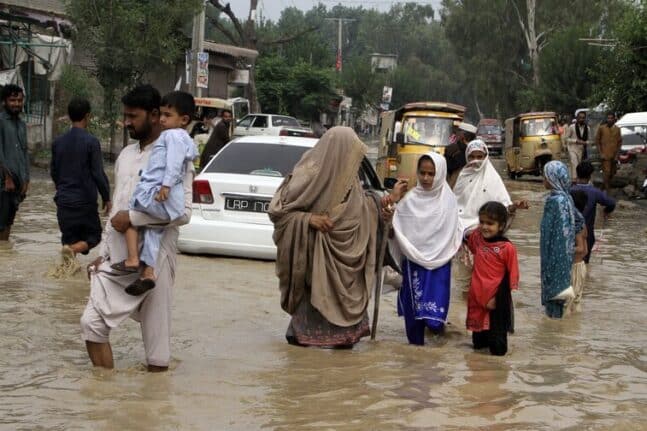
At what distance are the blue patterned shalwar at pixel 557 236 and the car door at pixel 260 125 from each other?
29477 millimetres

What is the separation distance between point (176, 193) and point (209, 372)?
129cm

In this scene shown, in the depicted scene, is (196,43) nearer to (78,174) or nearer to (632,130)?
(632,130)

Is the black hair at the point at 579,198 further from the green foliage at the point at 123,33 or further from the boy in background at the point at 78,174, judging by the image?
the green foliage at the point at 123,33

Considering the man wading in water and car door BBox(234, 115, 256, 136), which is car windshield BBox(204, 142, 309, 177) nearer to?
the man wading in water

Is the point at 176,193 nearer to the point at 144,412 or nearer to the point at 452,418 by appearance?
the point at 144,412

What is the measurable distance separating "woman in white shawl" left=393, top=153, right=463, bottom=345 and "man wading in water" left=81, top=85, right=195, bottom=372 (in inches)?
82.8

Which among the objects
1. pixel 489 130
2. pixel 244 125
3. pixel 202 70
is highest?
pixel 202 70

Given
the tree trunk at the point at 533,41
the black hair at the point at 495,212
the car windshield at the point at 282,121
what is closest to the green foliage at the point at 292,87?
the tree trunk at the point at 533,41

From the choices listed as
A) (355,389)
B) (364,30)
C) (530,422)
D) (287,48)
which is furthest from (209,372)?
(364,30)

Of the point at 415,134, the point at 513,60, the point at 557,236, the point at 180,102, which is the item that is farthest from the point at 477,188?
the point at 513,60

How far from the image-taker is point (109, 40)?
28.0 m

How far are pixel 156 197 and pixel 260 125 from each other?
34.3 metres

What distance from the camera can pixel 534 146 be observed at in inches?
1278

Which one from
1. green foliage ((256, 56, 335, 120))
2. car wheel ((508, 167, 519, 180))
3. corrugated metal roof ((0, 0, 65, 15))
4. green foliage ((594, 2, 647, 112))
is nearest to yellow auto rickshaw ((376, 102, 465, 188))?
green foliage ((594, 2, 647, 112))
